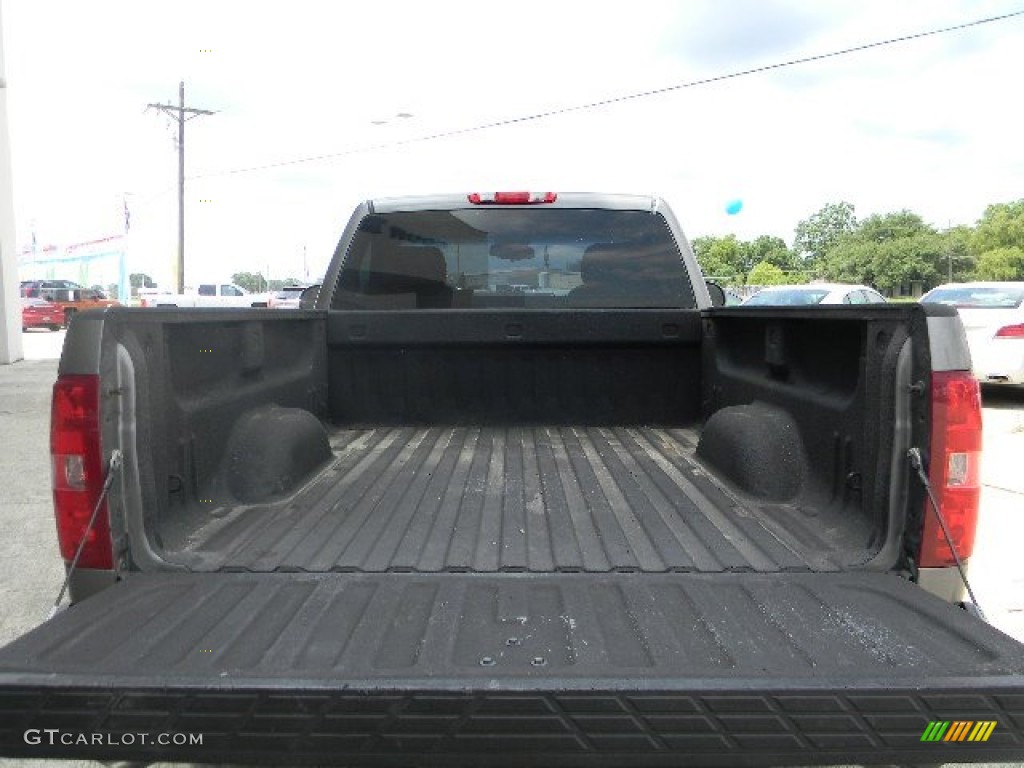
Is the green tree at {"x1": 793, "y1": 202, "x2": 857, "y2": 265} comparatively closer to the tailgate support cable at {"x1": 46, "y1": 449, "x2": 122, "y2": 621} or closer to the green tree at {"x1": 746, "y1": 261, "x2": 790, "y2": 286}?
the green tree at {"x1": 746, "y1": 261, "x2": 790, "y2": 286}

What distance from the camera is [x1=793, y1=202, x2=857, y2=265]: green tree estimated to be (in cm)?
12756

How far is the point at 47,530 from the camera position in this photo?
18.9 ft

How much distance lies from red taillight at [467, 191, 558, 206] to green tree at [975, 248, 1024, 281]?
4048 inches

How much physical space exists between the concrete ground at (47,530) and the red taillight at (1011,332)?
1.05 metres

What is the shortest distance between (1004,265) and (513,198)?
106m

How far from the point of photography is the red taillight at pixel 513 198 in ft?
13.8

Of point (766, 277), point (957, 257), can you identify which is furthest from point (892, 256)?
point (766, 277)

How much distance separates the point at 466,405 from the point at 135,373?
2248 millimetres

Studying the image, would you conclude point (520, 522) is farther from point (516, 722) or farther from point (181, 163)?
point (181, 163)

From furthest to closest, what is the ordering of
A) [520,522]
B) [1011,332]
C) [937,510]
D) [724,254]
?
[724,254] < [1011,332] < [520,522] < [937,510]

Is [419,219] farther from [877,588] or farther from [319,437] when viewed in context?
[877,588]

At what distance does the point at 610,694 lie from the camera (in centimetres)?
153

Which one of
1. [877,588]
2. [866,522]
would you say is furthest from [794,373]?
[877,588]

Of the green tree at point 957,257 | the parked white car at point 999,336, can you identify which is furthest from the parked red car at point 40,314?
the green tree at point 957,257
